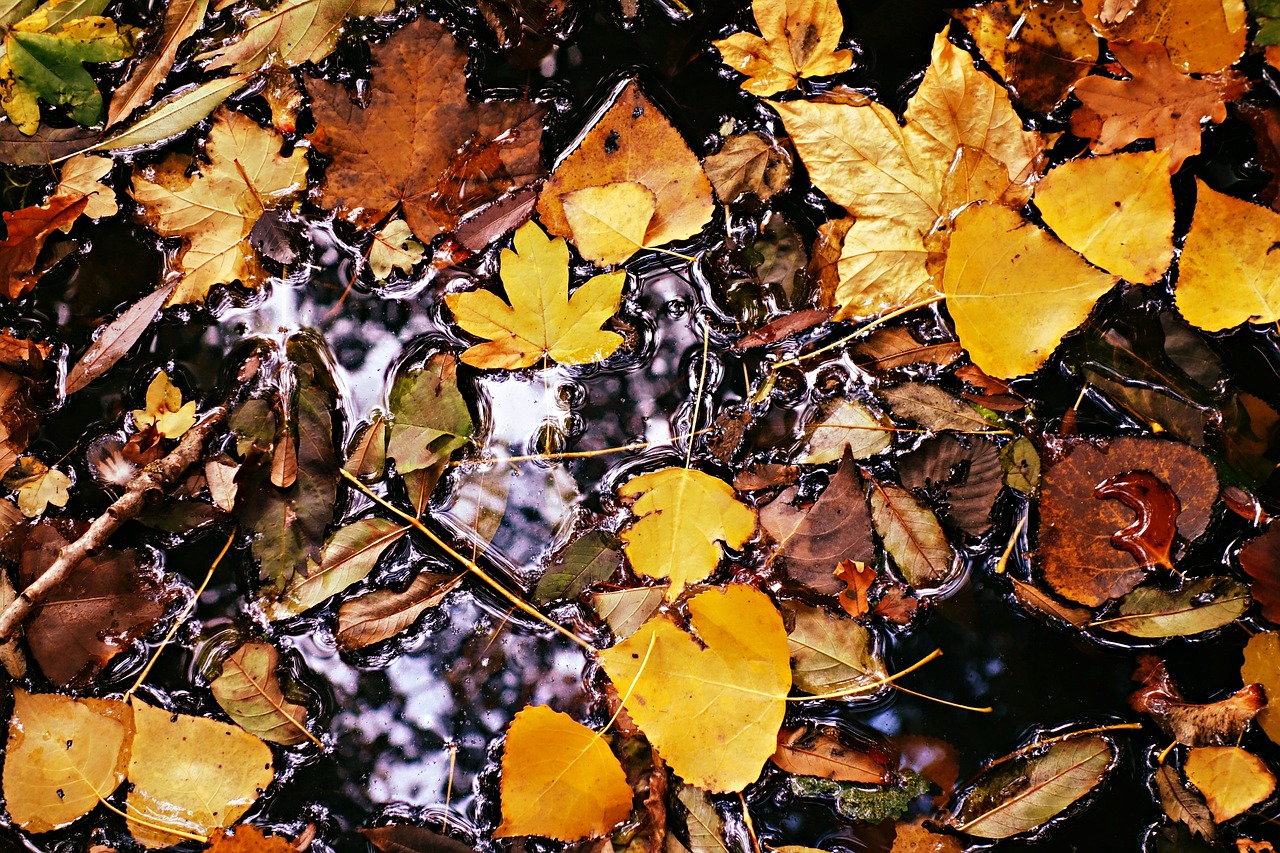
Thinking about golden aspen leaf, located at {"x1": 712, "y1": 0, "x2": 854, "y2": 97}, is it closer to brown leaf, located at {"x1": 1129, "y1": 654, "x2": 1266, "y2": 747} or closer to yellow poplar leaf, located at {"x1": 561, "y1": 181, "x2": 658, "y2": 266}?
yellow poplar leaf, located at {"x1": 561, "y1": 181, "x2": 658, "y2": 266}

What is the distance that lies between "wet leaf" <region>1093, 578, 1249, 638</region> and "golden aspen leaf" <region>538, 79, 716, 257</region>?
1.26m

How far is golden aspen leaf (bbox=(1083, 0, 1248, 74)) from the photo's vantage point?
1.62 m

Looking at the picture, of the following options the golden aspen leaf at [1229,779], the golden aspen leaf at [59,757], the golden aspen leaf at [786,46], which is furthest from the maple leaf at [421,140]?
the golden aspen leaf at [1229,779]

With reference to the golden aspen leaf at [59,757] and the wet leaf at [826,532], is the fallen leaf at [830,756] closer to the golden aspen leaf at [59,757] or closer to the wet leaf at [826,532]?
the wet leaf at [826,532]

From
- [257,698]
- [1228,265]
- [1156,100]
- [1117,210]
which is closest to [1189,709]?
[1228,265]

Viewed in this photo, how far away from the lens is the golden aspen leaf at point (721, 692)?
5.19ft

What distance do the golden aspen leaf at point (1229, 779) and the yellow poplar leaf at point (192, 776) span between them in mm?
2045

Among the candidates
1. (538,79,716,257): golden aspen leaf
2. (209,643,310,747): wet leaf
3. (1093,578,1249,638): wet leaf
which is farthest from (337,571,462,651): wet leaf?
(1093,578,1249,638): wet leaf

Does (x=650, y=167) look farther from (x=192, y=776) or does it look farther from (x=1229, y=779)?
(x=1229, y=779)

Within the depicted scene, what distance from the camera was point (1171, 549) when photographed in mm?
1667

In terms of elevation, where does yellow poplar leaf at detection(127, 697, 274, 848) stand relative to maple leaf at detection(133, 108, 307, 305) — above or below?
below

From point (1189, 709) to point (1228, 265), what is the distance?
3.16 ft

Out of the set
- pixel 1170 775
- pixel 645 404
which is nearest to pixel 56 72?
pixel 645 404

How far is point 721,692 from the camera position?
158 centimetres
